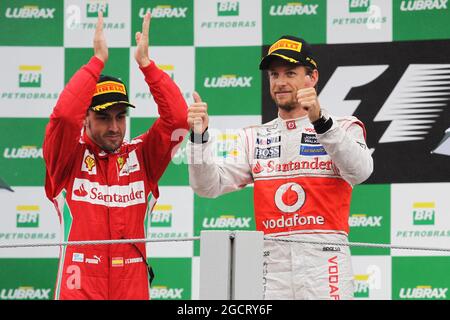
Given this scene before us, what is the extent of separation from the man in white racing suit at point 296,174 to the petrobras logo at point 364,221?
1.21 m

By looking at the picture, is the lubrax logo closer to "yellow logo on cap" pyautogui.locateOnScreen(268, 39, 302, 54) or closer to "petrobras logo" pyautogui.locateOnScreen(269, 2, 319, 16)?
"petrobras logo" pyautogui.locateOnScreen(269, 2, 319, 16)

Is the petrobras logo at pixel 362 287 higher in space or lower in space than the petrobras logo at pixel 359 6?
lower

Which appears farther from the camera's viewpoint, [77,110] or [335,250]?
[77,110]

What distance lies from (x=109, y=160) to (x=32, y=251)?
1302 mm

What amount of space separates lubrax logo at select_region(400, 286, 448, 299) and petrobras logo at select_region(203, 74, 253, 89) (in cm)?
115

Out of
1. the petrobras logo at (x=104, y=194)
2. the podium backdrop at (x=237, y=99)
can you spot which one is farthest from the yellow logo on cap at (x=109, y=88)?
the podium backdrop at (x=237, y=99)

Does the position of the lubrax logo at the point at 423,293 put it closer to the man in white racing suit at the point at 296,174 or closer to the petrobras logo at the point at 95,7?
the man in white racing suit at the point at 296,174

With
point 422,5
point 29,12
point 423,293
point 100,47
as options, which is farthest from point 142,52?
point 423,293

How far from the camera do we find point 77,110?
9.55 feet

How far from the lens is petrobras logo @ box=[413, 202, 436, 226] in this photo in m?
4.00

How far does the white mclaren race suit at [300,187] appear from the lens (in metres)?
2.70
